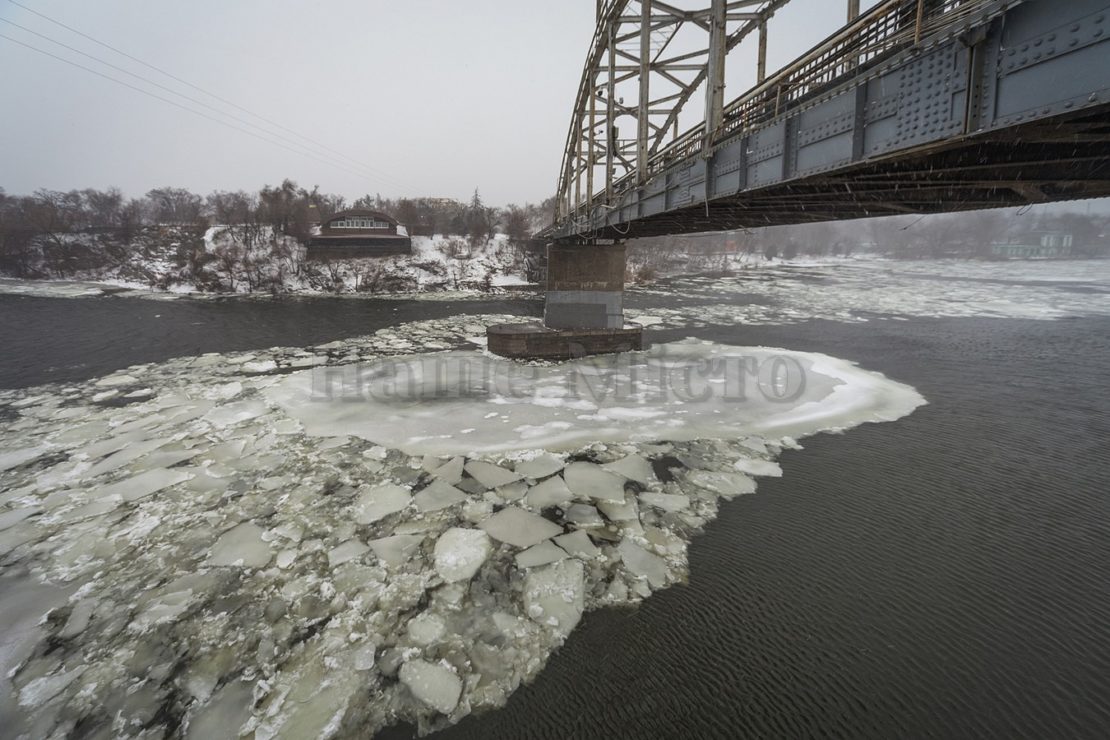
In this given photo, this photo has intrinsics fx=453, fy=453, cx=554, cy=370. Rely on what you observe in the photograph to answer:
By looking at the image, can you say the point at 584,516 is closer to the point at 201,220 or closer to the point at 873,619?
the point at 873,619

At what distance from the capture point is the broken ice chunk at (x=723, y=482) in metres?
7.36

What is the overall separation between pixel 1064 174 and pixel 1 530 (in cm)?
1506

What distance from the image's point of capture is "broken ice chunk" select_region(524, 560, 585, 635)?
4680mm

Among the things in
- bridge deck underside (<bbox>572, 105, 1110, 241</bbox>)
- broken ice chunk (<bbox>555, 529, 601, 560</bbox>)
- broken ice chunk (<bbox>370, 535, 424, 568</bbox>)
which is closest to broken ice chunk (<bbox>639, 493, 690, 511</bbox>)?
broken ice chunk (<bbox>555, 529, 601, 560</bbox>)

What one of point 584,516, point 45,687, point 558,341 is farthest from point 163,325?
point 584,516

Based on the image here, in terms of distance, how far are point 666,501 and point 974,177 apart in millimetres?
6393

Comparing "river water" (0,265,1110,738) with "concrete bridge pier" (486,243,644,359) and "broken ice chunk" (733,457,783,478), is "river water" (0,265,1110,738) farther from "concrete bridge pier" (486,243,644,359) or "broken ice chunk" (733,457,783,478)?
"concrete bridge pier" (486,243,644,359)

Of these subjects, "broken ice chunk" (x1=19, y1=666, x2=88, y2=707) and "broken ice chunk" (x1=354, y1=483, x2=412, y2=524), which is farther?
"broken ice chunk" (x1=354, y1=483, x2=412, y2=524)

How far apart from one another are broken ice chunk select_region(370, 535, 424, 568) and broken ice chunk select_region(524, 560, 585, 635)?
5.05ft

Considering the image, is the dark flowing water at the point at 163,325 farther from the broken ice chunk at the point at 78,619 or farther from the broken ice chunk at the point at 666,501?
the broken ice chunk at the point at 666,501

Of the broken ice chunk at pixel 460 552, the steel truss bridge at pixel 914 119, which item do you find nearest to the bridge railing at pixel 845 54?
the steel truss bridge at pixel 914 119

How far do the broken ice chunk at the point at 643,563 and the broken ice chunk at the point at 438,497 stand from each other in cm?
252

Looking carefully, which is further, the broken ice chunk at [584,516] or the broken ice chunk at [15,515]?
the broken ice chunk at [584,516]

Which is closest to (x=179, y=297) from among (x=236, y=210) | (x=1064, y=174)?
(x=236, y=210)
